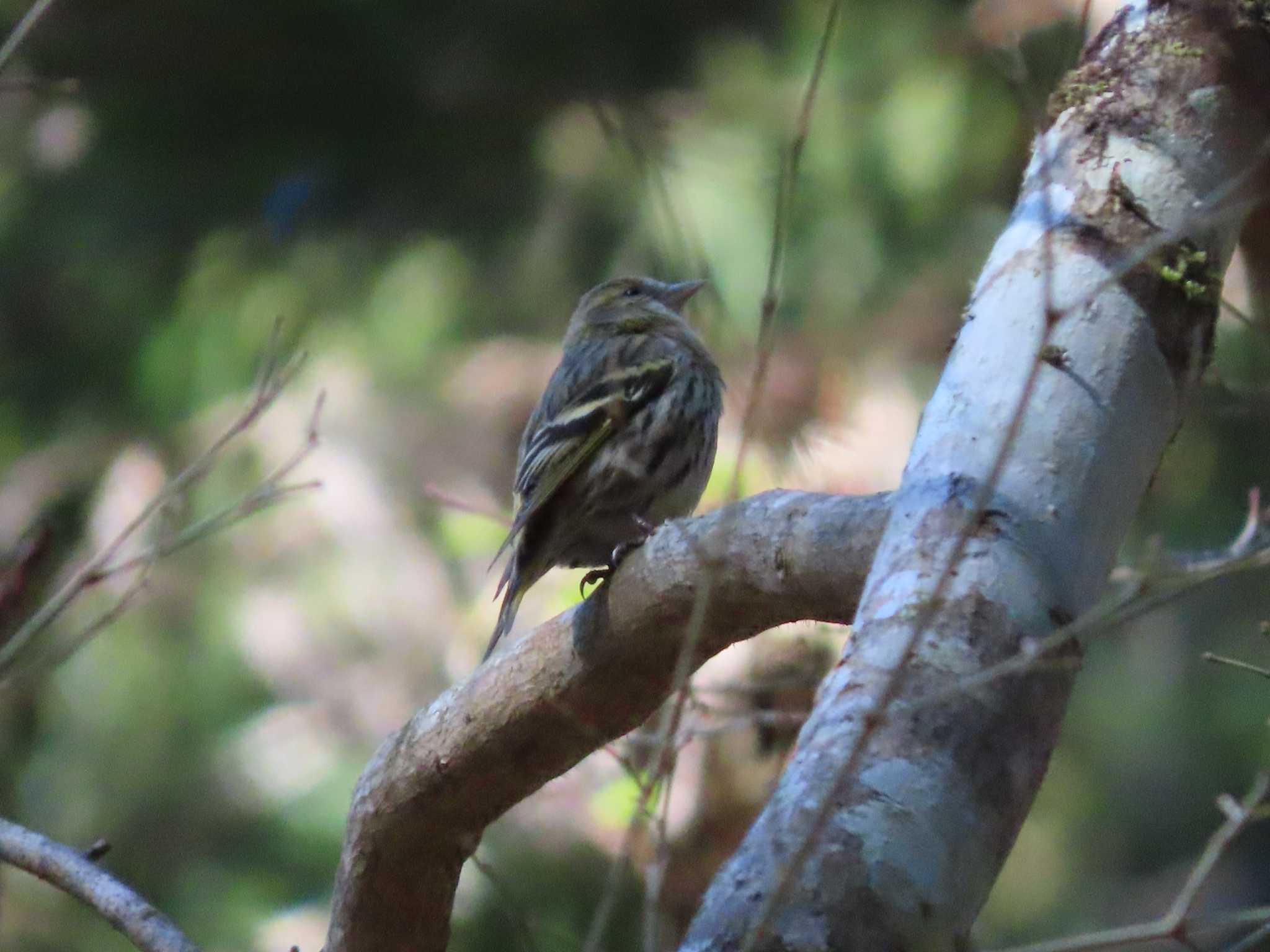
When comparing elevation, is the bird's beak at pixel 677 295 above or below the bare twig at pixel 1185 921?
above

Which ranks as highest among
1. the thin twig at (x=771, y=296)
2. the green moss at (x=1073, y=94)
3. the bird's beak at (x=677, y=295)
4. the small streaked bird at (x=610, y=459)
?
the bird's beak at (x=677, y=295)

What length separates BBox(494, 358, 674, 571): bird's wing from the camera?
3844 millimetres

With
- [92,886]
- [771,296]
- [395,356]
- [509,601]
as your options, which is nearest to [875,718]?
[771,296]

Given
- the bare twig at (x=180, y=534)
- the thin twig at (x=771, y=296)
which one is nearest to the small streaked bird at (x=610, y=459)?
the bare twig at (x=180, y=534)

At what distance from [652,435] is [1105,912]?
13.2ft

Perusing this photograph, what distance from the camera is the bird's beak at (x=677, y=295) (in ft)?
16.1

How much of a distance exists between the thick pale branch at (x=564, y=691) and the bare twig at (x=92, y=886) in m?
0.42

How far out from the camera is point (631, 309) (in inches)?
197

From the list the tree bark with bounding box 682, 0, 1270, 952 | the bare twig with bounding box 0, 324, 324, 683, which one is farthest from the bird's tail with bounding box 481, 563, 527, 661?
the tree bark with bounding box 682, 0, 1270, 952

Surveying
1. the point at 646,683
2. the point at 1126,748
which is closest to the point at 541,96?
the point at 1126,748

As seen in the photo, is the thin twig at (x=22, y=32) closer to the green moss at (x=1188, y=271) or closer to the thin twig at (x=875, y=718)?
the thin twig at (x=875, y=718)

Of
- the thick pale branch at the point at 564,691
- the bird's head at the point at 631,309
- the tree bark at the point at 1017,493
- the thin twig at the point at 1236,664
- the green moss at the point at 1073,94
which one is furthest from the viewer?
the bird's head at the point at 631,309

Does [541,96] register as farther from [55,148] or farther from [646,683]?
[646,683]

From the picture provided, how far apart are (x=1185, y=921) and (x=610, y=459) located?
7.46 ft
